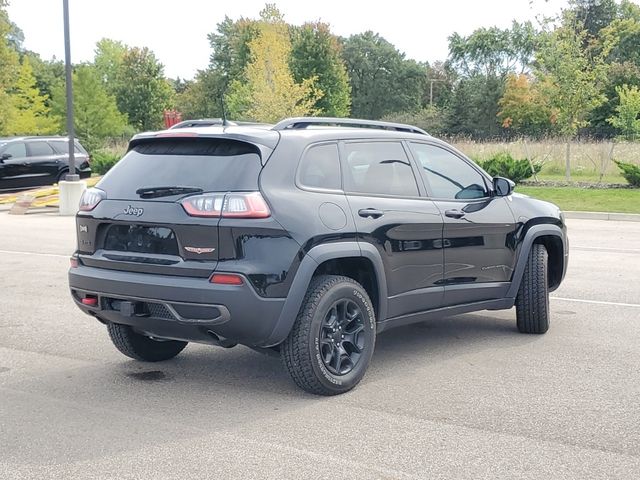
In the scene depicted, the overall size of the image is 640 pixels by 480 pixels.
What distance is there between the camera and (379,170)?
581 centimetres

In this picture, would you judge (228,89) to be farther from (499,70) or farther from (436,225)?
(436,225)

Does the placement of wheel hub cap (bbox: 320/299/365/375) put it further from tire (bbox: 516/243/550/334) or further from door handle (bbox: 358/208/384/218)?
tire (bbox: 516/243/550/334)

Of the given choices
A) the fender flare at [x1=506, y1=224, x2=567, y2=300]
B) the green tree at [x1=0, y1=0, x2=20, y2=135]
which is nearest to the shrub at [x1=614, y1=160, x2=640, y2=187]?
the fender flare at [x1=506, y1=224, x2=567, y2=300]

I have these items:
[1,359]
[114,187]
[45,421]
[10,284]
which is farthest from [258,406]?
[10,284]

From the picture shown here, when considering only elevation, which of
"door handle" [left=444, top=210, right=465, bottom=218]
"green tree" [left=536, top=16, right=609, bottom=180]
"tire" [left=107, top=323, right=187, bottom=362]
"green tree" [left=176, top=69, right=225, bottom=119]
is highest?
"green tree" [left=176, top=69, right=225, bottom=119]

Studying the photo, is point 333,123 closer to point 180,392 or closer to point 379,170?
point 379,170

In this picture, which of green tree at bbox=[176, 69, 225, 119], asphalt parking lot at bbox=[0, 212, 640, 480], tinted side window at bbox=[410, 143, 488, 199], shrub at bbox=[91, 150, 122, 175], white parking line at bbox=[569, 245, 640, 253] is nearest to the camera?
asphalt parking lot at bbox=[0, 212, 640, 480]

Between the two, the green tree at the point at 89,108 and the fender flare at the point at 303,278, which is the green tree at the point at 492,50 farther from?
the fender flare at the point at 303,278

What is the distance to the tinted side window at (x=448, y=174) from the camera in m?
6.20

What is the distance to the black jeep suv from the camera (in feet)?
15.9

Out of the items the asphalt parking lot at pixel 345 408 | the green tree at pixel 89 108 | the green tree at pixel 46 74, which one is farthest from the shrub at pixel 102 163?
the green tree at pixel 46 74

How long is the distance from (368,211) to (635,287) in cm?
501

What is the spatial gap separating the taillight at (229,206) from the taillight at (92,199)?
2.58ft

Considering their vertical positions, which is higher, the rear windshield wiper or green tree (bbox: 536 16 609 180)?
green tree (bbox: 536 16 609 180)
